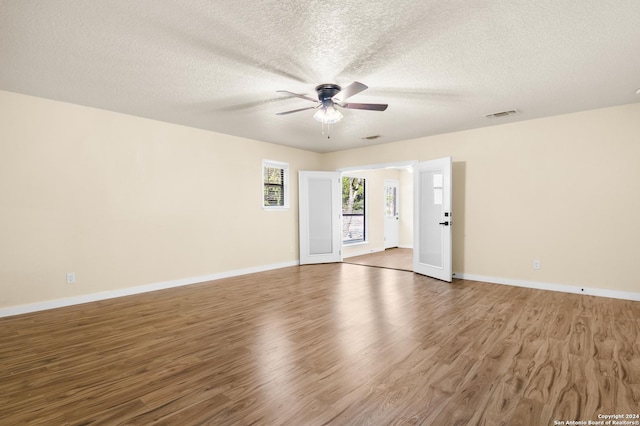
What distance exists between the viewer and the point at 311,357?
2506 millimetres

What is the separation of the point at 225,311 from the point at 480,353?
2.75 meters

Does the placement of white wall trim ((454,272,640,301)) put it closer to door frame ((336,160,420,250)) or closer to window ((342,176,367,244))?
door frame ((336,160,420,250))

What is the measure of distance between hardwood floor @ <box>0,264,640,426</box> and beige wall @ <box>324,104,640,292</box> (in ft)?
2.09

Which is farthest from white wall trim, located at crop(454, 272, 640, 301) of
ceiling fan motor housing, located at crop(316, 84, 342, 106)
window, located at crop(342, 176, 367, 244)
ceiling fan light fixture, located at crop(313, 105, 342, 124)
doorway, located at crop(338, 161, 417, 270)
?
ceiling fan motor housing, located at crop(316, 84, 342, 106)

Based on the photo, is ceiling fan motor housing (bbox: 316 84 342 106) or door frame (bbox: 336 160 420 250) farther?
door frame (bbox: 336 160 420 250)

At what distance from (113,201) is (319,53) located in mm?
3600

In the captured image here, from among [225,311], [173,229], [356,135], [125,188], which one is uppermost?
[356,135]

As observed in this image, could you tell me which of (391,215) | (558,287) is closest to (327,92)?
(558,287)

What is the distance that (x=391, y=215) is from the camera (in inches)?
380

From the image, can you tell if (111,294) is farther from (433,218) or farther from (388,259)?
(388,259)

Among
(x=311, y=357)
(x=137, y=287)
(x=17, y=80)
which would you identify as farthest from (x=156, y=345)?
(x=17, y=80)

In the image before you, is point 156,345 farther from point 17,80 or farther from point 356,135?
point 356,135

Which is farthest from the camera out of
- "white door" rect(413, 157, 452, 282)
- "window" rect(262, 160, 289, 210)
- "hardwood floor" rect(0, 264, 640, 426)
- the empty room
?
"window" rect(262, 160, 289, 210)

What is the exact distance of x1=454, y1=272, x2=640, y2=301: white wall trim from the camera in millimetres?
4058
